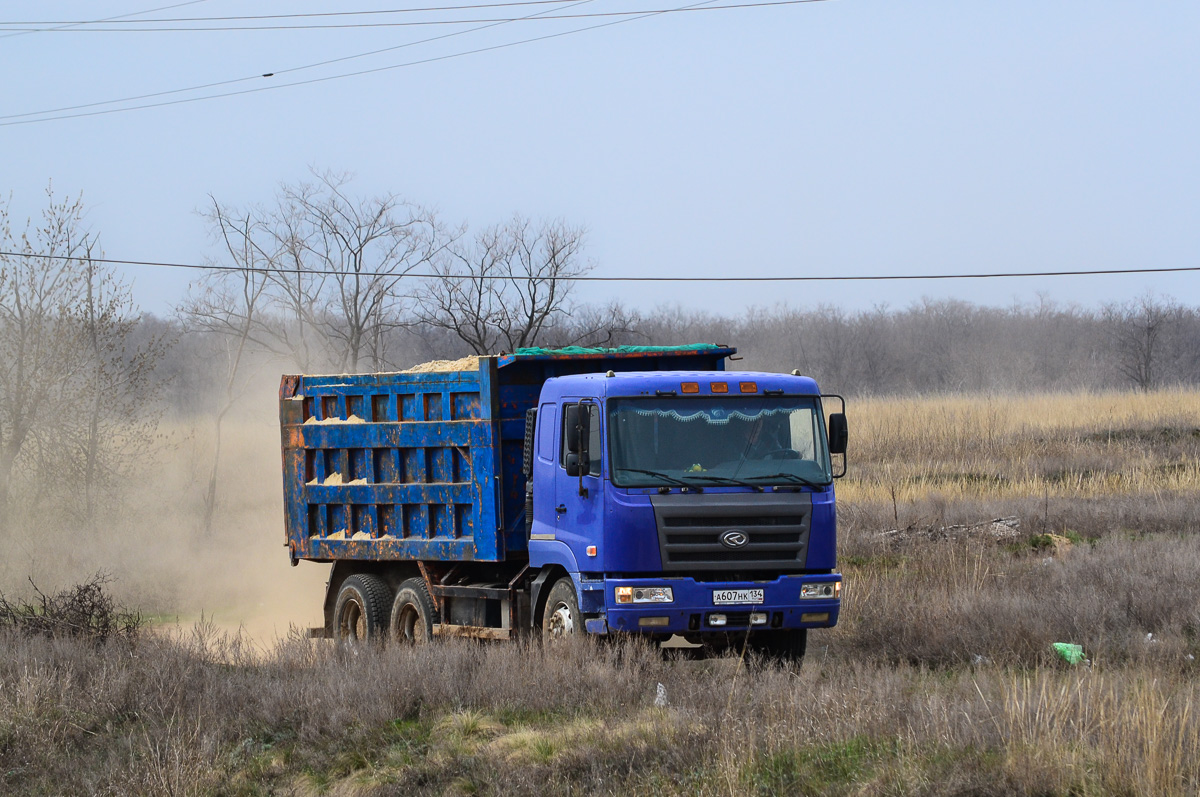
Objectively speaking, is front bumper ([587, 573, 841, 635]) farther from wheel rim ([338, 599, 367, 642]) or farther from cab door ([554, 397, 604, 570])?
wheel rim ([338, 599, 367, 642])

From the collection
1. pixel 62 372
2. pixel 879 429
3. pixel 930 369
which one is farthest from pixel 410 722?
pixel 930 369

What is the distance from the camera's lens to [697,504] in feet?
34.0

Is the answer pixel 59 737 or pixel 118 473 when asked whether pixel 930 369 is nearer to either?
pixel 118 473

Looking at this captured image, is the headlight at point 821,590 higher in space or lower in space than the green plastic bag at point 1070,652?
higher

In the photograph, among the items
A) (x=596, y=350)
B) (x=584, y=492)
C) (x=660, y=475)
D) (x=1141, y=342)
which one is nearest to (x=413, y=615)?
(x=596, y=350)

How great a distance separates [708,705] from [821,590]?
2615 millimetres

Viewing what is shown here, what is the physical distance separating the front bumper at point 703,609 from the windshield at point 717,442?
2.69 ft

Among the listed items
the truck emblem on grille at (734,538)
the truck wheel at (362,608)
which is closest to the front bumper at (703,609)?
the truck emblem on grille at (734,538)

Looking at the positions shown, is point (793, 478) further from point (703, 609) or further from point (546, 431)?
point (546, 431)

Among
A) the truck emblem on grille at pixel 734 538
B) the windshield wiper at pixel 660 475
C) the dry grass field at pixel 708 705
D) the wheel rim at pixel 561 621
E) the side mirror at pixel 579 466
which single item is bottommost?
the dry grass field at pixel 708 705

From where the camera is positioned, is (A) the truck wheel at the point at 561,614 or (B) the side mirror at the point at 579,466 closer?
(B) the side mirror at the point at 579,466

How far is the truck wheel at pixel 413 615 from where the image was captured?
13066 millimetres

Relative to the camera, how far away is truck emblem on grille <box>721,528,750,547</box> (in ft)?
33.8

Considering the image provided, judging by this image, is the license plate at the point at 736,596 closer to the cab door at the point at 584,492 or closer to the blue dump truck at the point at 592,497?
the blue dump truck at the point at 592,497
